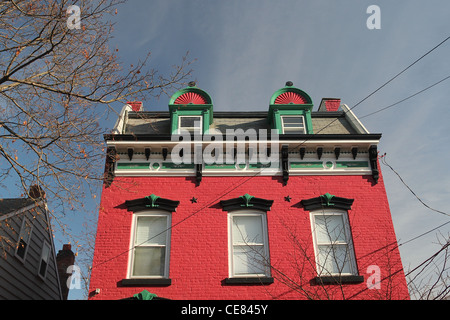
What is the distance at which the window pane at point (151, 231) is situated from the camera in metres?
10.4

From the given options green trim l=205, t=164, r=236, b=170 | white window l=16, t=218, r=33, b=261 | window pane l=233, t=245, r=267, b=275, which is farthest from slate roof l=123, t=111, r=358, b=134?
white window l=16, t=218, r=33, b=261

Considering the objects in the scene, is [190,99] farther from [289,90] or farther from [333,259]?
[333,259]

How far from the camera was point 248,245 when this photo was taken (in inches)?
401

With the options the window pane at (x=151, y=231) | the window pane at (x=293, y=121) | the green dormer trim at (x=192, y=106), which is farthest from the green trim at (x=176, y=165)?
the window pane at (x=293, y=121)

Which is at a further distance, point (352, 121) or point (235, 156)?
point (352, 121)

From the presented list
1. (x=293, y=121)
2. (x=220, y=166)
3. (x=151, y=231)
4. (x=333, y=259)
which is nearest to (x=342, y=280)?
(x=333, y=259)

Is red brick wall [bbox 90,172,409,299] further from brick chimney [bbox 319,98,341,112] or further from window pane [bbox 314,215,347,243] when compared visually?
→ brick chimney [bbox 319,98,341,112]

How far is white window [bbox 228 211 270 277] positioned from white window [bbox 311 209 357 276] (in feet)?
4.61

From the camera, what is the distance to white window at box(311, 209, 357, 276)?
395 inches

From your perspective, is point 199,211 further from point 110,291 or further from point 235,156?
point 110,291

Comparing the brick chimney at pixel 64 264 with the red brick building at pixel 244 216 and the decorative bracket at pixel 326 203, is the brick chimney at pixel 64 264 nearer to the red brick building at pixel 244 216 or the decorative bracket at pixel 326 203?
the red brick building at pixel 244 216
